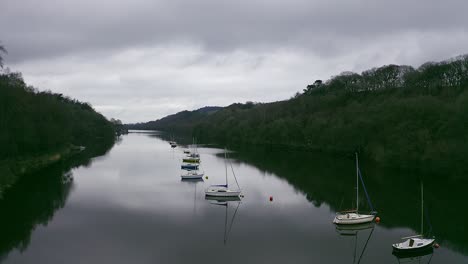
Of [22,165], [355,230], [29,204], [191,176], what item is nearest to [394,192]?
[355,230]

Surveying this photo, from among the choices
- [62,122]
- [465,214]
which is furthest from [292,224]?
[62,122]

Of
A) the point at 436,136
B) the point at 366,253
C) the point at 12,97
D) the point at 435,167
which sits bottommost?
the point at 366,253

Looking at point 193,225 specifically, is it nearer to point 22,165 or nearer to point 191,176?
point 191,176

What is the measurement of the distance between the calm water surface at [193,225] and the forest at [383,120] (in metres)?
9.53

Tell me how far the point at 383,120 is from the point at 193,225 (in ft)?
133

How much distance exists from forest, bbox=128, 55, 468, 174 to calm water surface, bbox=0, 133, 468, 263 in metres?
9.53

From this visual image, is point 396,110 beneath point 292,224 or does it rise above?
above

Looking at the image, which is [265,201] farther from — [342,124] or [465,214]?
[342,124]

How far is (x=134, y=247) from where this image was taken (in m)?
22.0

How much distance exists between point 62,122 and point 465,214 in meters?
57.9

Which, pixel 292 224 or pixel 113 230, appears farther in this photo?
pixel 292 224

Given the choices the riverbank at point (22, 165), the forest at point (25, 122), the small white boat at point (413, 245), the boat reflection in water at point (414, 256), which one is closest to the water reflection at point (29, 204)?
the riverbank at point (22, 165)

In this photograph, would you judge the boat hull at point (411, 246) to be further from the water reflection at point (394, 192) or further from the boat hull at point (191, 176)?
the boat hull at point (191, 176)

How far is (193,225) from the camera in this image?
26.6 meters
